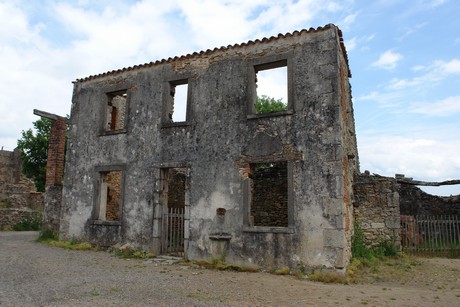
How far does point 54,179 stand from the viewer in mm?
13875

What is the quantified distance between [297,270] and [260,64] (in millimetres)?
5249

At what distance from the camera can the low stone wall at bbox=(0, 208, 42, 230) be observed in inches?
731

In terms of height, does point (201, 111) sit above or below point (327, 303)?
above

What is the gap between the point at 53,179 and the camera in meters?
13.9

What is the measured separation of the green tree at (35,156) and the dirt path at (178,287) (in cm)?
2152

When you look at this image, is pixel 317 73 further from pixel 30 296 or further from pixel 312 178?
pixel 30 296

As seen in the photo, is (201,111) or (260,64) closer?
(260,64)

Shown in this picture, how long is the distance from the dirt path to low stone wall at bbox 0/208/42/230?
10460mm

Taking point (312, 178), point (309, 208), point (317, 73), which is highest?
point (317, 73)

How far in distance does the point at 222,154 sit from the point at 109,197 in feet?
17.8

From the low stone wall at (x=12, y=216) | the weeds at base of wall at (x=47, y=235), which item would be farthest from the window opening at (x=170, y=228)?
the low stone wall at (x=12, y=216)

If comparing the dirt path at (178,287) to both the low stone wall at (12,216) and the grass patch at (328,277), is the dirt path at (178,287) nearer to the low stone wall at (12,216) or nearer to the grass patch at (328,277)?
the grass patch at (328,277)

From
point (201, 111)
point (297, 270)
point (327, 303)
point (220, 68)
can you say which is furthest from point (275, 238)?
point (220, 68)

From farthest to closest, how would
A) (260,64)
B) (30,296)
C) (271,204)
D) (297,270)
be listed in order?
(271,204) < (260,64) < (297,270) < (30,296)
